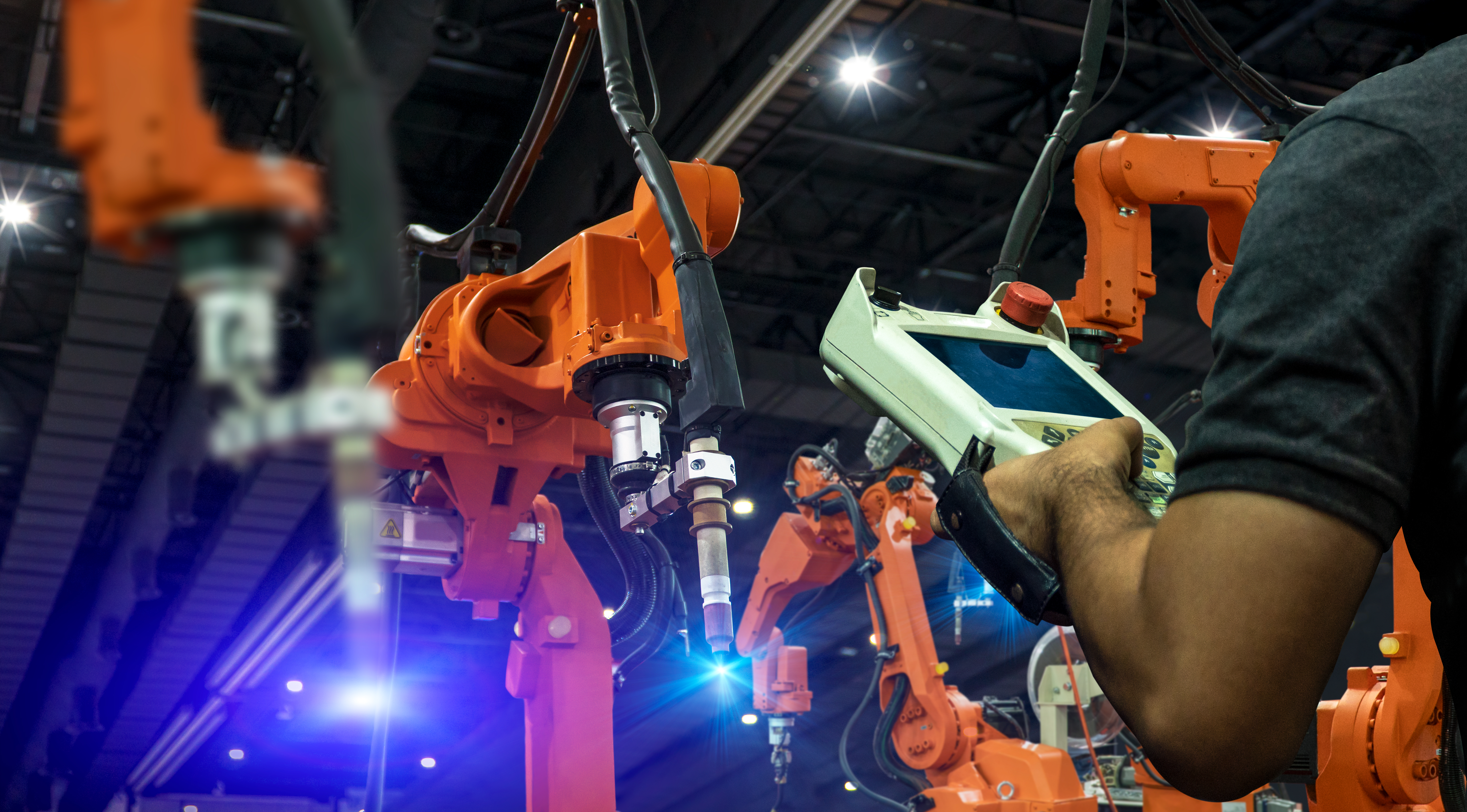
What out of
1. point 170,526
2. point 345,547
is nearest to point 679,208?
point 345,547

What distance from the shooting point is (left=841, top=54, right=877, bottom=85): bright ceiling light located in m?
7.67

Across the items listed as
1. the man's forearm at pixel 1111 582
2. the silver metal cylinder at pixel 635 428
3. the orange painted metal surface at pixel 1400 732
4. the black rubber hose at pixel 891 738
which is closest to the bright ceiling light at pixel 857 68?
the black rubber hose at pixel 891 738

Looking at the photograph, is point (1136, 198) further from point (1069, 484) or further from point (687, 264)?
point (1069, 484)

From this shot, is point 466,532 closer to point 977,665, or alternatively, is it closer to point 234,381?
point 234,381

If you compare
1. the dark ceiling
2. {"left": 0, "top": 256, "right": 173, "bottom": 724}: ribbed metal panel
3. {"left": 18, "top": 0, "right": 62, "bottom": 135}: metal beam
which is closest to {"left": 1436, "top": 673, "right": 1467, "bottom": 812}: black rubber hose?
the dark ceiling

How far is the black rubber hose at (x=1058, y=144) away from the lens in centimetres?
256

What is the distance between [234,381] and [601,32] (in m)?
1.93

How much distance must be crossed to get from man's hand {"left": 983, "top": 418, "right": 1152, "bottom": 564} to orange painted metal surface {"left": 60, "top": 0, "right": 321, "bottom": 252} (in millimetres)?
881

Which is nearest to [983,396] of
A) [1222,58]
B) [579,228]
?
[1222,58]

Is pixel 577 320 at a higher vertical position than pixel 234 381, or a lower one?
higher

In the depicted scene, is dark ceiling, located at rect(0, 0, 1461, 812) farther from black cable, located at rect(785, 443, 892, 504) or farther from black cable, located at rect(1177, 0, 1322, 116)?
black cable, located at rect(1177, 0, 1322, 116)

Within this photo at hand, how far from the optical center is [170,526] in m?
9.66

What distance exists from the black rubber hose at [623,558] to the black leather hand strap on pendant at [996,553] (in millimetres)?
2132

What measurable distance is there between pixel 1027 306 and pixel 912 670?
423cm
